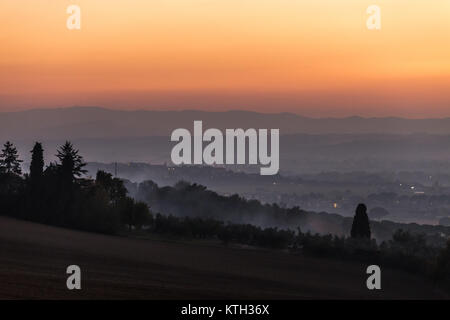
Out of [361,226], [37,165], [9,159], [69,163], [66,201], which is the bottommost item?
[361,226]

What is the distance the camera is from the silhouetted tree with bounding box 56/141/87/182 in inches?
2542

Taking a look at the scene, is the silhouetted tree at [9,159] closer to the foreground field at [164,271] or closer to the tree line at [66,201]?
the tree line at [66,201]

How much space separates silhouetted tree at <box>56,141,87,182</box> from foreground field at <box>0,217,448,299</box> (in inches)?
233

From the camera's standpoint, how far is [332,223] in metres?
124

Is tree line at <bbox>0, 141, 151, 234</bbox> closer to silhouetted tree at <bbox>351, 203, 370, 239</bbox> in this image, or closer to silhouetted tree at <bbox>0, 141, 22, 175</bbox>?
silhouetted tree at <bbox>0, 141, 22, 175</bbox>

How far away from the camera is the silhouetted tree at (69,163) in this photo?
A: 64.6m

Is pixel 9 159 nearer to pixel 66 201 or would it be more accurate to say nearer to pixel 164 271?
pixel 66 201

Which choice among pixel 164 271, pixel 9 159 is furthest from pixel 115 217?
pixel 164 271

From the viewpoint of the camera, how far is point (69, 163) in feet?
213

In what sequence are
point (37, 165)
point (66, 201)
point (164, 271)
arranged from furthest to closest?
point (37, 165), point (66, 201), point (164, 271)

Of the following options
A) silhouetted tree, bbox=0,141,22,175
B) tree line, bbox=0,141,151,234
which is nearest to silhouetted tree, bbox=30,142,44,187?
tree line, bbox=0,141,151,234

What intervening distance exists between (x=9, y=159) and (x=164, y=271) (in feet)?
116
